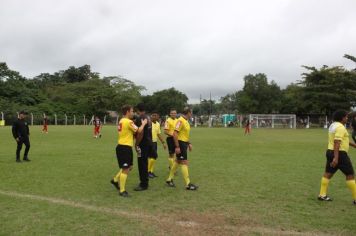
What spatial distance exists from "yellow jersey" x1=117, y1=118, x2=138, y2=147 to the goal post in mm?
53269

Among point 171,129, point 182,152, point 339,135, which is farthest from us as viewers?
point 171,129

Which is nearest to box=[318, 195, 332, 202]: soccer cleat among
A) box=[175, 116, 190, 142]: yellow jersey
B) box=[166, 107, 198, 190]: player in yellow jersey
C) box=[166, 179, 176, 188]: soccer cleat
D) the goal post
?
box=[166, 107, 198, 190]: player in yellow jersey

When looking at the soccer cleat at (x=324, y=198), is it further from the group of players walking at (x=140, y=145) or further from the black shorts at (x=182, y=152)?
the black shorts at (x=182, y=152)

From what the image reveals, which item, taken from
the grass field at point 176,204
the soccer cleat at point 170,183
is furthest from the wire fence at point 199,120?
the soccer cleat at point 170,183

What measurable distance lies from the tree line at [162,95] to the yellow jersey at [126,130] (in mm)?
48251

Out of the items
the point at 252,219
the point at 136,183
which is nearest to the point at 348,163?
the point at 252,219

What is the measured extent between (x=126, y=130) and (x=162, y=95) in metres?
85.3

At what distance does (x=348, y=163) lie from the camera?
7.25 m

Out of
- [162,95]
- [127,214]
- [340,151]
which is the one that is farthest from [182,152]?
[162,95]

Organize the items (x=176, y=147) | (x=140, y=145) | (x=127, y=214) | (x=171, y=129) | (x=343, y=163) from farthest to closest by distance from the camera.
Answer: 1. (x=171, y=129)
2. (x=140, y=145)
3. (x=176, y=147)
4. (x=343, y=163)
5. (x=127, y=214)

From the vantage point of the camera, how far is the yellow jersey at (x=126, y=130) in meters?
7.86

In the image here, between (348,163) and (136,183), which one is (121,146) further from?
(348,163)

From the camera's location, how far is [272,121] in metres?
60.1

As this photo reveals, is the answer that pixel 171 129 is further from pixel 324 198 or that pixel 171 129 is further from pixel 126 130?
pixel 324 198
